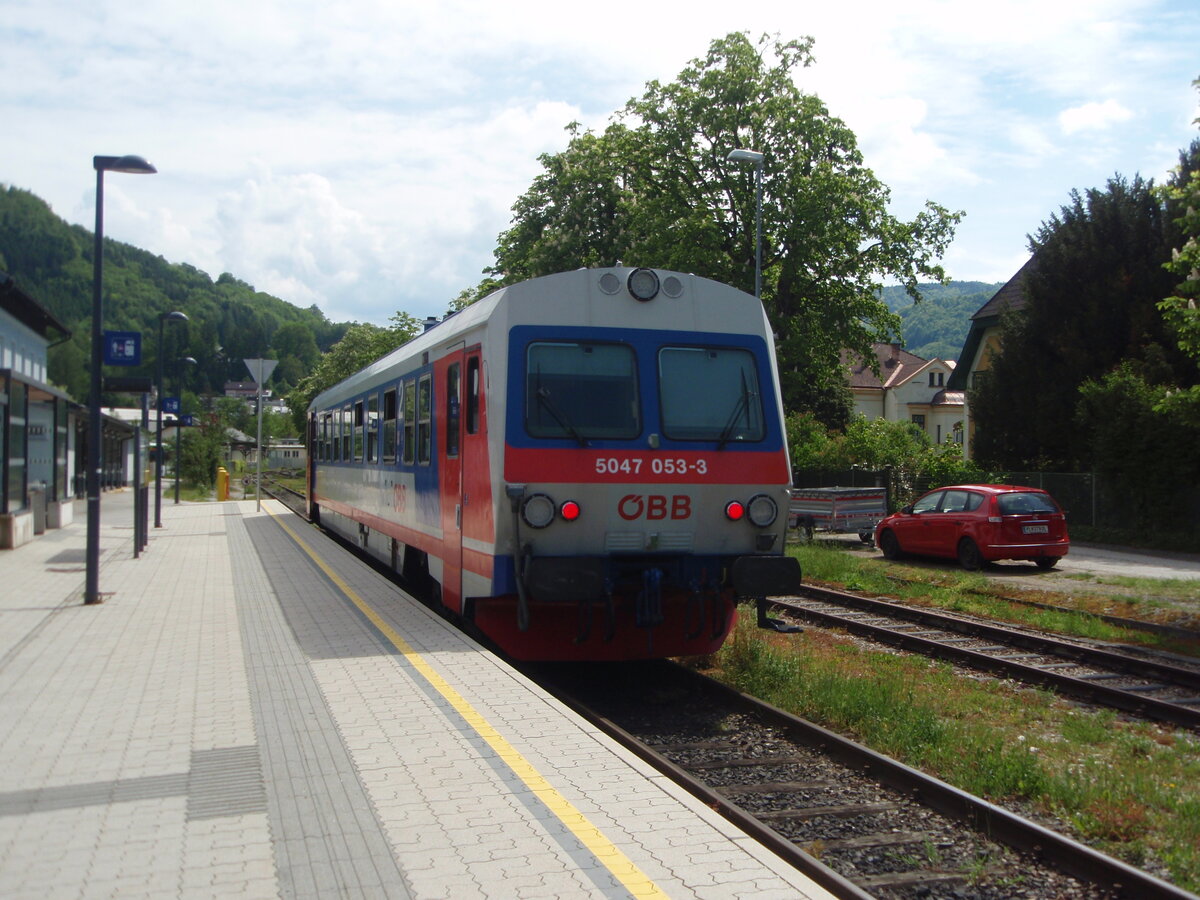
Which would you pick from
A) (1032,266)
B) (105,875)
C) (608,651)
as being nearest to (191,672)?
A: (608,651)

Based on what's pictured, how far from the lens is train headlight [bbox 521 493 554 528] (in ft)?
26.9

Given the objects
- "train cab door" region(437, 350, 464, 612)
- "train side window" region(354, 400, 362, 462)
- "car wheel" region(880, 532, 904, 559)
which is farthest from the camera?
"car wheel" region(880, 532, 904, 559)

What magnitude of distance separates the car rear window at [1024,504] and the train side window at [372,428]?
33.0ft

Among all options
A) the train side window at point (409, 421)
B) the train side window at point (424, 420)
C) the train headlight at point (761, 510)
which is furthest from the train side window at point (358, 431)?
the train headlight at point (761, 510)

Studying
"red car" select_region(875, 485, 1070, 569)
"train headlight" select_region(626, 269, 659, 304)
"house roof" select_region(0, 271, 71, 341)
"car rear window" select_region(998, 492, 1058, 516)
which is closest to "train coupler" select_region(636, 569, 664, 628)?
"train headlight" select_region(626, 269, 659, 304)

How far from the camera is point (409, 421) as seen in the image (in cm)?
1192

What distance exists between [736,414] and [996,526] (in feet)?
34.1

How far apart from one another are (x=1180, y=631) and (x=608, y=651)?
24.1 feet

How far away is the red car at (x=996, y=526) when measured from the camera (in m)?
17.8

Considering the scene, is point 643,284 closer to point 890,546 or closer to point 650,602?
point 650,602

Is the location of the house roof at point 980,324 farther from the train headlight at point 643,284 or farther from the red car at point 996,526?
the train headlight at point 643,284

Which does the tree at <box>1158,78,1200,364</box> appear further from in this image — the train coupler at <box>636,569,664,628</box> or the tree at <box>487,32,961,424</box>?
the tree at <box>487,32,961,424</box>

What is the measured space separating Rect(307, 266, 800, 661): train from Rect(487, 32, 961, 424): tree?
72.8ft

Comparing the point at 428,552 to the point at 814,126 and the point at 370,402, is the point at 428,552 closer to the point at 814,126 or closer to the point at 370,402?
the point at 370,402
